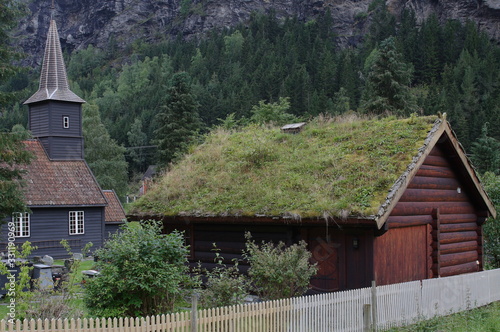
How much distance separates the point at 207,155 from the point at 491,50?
104 meters

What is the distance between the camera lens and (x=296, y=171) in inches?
652

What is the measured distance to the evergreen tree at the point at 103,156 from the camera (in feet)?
213

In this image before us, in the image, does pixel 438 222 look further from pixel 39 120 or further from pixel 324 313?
pixel 39 120

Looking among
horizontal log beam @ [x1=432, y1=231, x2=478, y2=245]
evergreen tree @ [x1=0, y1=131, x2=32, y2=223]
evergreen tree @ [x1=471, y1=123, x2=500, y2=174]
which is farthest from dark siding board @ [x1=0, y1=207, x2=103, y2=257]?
evergreen tree @ [x1=471, y1=123, x2=500, y2=174]

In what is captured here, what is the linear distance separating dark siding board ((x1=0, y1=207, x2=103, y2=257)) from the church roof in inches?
29.4

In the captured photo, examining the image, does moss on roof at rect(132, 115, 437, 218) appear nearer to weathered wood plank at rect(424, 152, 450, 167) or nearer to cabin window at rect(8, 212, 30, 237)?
weathered wood plank at rect(424, 152, 450, 167)

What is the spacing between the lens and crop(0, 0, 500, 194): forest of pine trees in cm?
6206

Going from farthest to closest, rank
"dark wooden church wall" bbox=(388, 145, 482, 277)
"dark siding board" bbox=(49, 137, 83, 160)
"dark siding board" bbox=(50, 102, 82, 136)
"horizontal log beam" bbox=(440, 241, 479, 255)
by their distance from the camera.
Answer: "dark siding board" bbox=(50, 102, 82, 136) < "dark siding board" bbox=(49, 137, 83, 160) < "horizontal log beam" bbox=(440, 241, 479, 255) < "dark wooden church wall" bbox=(388, 145, 482, 277)

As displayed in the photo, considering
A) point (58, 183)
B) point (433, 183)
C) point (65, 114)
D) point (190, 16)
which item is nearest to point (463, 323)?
point (433, 183)

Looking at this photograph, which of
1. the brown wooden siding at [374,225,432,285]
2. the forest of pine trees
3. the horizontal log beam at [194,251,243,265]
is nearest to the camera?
the brown wooden siding at [374,225,432,285]

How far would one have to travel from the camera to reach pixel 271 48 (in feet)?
450

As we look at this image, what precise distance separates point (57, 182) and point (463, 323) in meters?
29.9

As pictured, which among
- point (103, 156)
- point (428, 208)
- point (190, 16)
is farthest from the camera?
point (190, 16)

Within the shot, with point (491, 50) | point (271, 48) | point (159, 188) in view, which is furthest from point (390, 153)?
point (271, 48)
